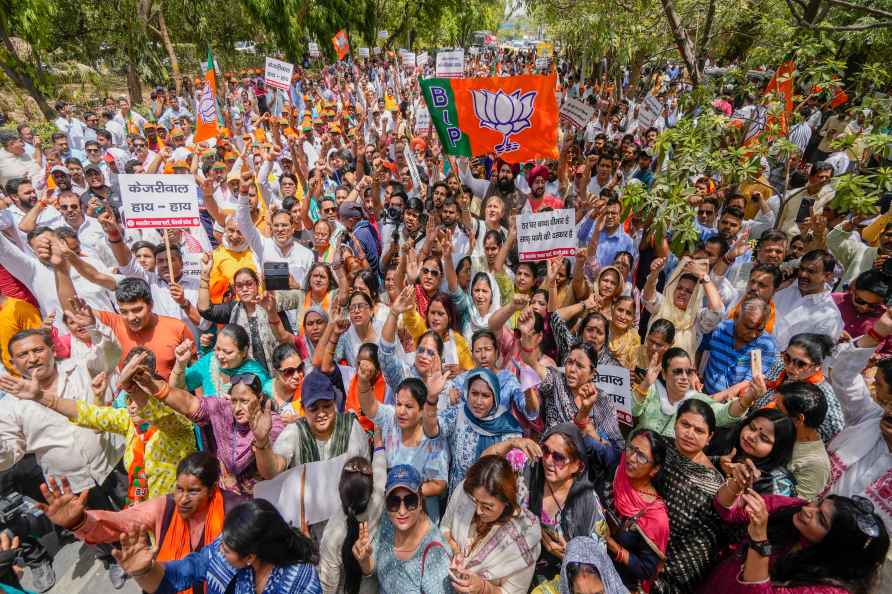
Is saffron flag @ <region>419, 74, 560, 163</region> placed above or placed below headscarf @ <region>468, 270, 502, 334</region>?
above

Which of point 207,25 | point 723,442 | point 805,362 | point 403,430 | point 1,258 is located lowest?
point 723,442

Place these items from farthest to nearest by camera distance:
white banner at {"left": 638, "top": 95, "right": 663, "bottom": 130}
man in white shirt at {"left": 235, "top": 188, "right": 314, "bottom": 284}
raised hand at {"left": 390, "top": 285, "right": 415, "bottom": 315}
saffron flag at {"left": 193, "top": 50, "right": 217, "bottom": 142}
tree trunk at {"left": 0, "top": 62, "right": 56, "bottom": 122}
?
tree trunk at {"left": 0, "top": 62, "right": 56, "bottom": 122} → white banner at {"left": 638, "top": 95, "right": 663, "bottom": 130} → saffron flag at {"left": 193, "top": 50, "right": 217, "bottom": 142} → man in white shirt at {"left": 235, "top": 188, "right": 314, "bottom": 284} → raised hand at {"left": 390, "top": 285, "right": 415, "bottom": 315}

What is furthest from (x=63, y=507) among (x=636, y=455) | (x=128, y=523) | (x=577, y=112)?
(x=577, y=112)

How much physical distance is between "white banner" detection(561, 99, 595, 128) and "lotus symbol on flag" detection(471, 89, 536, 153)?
1.89m

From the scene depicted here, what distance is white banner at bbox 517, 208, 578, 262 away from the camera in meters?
4.20

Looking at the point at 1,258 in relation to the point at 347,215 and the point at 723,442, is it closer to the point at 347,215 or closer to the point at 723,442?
the point at 347,215

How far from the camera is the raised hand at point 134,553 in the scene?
205 cm

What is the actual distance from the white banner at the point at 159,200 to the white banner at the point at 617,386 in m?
3.63

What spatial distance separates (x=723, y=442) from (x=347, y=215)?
15.1 feet

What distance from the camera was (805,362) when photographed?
118 inches

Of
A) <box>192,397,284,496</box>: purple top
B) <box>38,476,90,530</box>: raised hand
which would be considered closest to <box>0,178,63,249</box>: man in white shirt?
<box>192,397,284,496</box>: purple top

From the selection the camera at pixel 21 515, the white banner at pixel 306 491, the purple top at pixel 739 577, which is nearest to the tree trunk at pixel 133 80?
the camera at pixel 21 515

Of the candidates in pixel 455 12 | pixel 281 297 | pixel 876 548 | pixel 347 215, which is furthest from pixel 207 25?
pixel 876 548

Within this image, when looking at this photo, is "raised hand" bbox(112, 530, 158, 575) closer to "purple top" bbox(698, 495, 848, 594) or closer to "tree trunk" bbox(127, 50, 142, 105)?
"purple top" bbox(698, 495, 848, 594)
